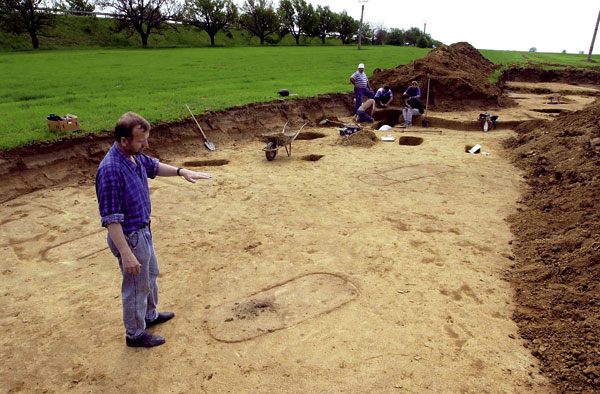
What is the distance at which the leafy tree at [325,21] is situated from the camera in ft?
208

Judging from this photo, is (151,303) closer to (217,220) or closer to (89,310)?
(89,310)

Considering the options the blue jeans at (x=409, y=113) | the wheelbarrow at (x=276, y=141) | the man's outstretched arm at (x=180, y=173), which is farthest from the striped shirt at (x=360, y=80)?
the man's outstretched arm at (x=180, y=173)

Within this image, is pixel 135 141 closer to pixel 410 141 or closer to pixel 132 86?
pixel 410 141

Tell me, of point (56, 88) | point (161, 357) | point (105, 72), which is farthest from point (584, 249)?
point (105, 72)

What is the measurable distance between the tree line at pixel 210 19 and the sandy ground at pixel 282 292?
39.6 metres

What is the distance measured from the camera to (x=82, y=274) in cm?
504

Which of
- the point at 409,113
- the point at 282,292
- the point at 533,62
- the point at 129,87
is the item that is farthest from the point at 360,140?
the point at 533,62

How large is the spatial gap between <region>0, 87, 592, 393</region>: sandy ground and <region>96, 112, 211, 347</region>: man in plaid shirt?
20.8 inches

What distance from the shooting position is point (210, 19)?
5150cm

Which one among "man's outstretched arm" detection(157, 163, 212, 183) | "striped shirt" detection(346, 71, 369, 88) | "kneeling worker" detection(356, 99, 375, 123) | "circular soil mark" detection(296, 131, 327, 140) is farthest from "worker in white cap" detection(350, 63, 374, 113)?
"man's outstretched arm" detection(157, 163, 212, 183)

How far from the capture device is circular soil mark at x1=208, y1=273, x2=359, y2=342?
399 centimetres

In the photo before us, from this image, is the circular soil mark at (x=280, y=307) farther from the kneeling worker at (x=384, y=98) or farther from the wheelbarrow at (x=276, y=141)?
the kneeling worker at (x=384, y=98)

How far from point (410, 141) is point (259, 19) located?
51841 millimetres

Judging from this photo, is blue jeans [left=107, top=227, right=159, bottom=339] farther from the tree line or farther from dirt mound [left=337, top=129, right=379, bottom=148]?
the tree line
